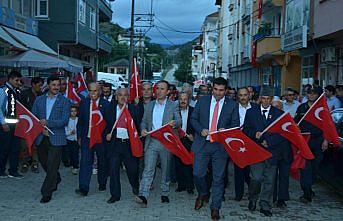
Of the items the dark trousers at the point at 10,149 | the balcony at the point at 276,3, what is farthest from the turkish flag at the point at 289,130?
the balcony at the point at 276,3

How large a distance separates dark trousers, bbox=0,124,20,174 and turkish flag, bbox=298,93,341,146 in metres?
5.31

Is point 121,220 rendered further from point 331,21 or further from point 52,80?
point 331,21

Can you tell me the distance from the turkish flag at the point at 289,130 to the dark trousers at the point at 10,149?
4896 millimetres

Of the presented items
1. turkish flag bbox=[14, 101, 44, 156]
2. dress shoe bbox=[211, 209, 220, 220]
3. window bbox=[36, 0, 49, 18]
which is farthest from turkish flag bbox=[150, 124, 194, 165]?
window bbox=[36, 0, 49, 18]

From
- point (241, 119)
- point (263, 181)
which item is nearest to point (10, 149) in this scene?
point (241, 119)

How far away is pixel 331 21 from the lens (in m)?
17.2

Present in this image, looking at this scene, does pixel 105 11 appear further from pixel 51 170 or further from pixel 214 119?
pixel 214 119

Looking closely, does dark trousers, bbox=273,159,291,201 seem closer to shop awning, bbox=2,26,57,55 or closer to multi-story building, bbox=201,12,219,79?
shop awning, bbox=2,26,57,55

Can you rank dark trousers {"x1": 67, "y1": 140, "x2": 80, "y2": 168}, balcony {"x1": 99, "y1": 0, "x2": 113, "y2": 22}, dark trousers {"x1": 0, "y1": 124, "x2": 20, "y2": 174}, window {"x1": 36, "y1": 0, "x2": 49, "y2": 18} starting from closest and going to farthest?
dark trousers {"x1": 0, "y1": 124, "x2": 20, "y2": 174} < dark trousers {"x1": 67, "y1": 140, "x2": 80, "y2": 168} < window {"x1": 36, "y1": 0, "x2": 49, "y2": 18} < balcony {"x1": 99, "y1": 0, "x2": 113, "y2": 22}

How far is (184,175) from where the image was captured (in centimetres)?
950

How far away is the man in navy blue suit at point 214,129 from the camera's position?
7.69 meters

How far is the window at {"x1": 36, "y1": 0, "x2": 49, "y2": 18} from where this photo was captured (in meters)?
30.7

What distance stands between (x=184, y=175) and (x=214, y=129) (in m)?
2.01

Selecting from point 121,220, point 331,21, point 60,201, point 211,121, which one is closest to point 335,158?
point 211,121
